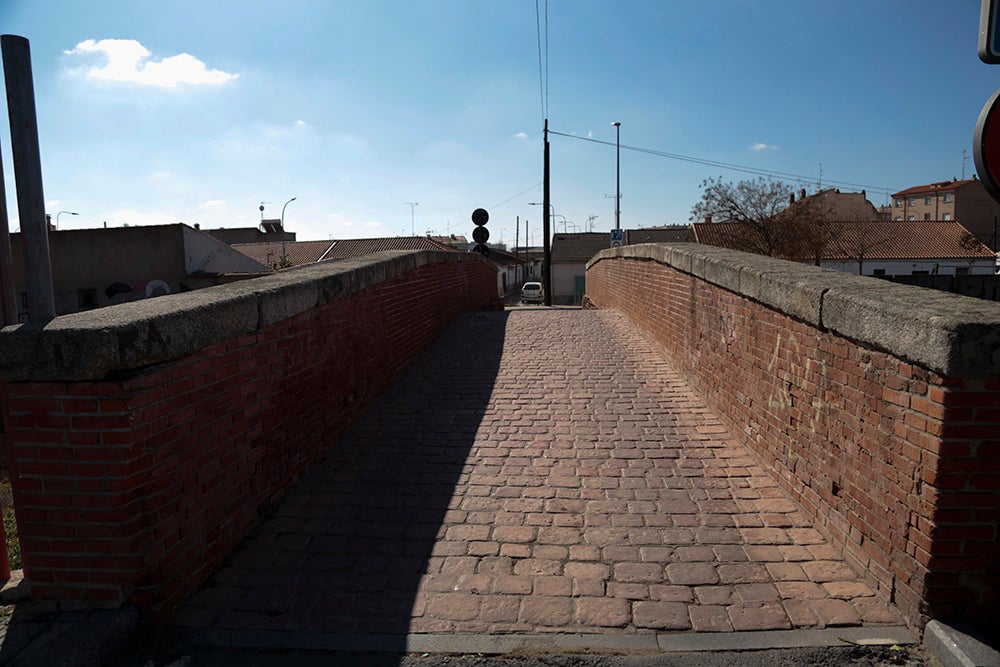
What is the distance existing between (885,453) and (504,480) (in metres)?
2.21

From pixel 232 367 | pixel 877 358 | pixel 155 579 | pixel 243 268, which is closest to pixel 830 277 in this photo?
pixel 877 358

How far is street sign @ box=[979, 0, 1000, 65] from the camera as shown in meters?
2.68

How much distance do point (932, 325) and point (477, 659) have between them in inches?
86.3

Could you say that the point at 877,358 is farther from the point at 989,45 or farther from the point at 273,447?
the point at 273,447

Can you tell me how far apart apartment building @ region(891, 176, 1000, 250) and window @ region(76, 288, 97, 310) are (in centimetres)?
5490

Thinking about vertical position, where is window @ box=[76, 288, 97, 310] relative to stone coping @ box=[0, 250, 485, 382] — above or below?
below

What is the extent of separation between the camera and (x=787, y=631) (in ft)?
8.42

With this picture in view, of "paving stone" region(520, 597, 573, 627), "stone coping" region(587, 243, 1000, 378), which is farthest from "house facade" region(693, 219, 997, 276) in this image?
"paving stone" region(520, 597, 573, 627)

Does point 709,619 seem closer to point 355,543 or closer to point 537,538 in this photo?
point 537,538

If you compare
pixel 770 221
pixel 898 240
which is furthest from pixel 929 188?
pixel 770 221

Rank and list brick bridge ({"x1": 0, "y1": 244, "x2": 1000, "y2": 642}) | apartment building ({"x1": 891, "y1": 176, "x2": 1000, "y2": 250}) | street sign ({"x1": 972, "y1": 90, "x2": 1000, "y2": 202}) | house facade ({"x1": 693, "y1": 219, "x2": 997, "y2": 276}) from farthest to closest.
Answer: apartment building ({"x1": 891, "y1": 176, "x2": 1000, "y2": 250}) → house facade ({"x1": 693, "y1": 219, "x2": 997, "y2": 276}) → street sign ({"x1": 972, "y1": 90, "x2": 1000, "y2": 202}) → brick bridge ({"x1": 0, "y1": 244, "x2": 1000, "y2": 642})

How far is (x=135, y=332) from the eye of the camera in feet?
8.16

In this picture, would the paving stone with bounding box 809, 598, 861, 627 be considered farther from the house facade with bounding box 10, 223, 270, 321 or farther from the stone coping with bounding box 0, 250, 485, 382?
the house facade with bounding box 10, 223, 270, 321

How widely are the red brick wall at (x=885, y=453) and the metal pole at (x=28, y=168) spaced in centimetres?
367
